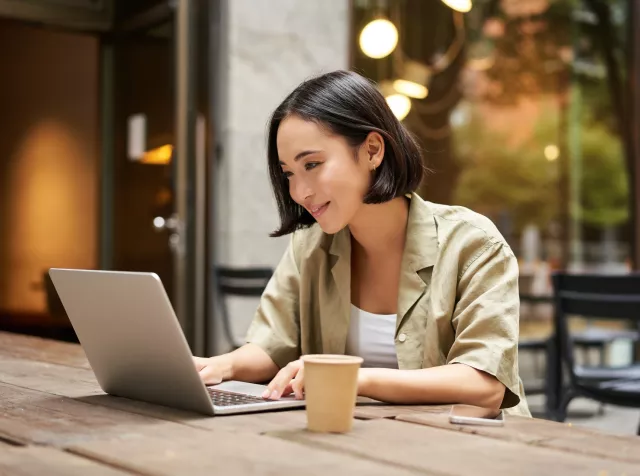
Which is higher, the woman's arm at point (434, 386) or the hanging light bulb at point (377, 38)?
the hanging light bulb at point (377, 38)

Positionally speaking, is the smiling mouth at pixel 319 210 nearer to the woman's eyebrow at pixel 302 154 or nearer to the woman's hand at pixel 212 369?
the woman's eyebrow at pixel 302 154

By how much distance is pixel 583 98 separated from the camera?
8406 millimetres

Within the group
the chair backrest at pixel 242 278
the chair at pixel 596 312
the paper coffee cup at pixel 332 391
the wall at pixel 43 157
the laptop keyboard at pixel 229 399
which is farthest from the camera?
the wall at pixel 43 157

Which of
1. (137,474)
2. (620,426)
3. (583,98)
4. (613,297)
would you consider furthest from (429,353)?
(583,98)

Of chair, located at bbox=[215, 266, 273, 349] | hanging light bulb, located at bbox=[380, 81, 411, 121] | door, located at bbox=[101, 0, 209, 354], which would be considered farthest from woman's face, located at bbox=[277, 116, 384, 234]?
hanging light bulb, located at bbox=[380, 81, 411, 121]

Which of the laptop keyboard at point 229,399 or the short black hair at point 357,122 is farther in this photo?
the short black hair at point 357,122

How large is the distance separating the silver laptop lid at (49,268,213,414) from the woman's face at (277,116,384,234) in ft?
1.46

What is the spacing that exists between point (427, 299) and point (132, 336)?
62 cm

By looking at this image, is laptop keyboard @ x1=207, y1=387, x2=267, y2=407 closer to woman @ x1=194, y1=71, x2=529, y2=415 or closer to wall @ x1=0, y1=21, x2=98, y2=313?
woman @ x1=194, y1=71, x2=529, y2=415

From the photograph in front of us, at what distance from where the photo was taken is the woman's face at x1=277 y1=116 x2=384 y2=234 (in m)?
1.58

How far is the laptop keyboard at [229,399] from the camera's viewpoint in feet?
4.16

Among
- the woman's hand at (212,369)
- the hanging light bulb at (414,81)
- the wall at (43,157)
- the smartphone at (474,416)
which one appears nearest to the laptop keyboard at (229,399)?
the woman's hand at (212,369)

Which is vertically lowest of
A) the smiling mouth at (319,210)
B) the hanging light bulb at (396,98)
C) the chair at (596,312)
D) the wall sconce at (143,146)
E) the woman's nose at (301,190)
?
the chair at (596,312)

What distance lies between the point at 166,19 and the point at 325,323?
10.6 feet
